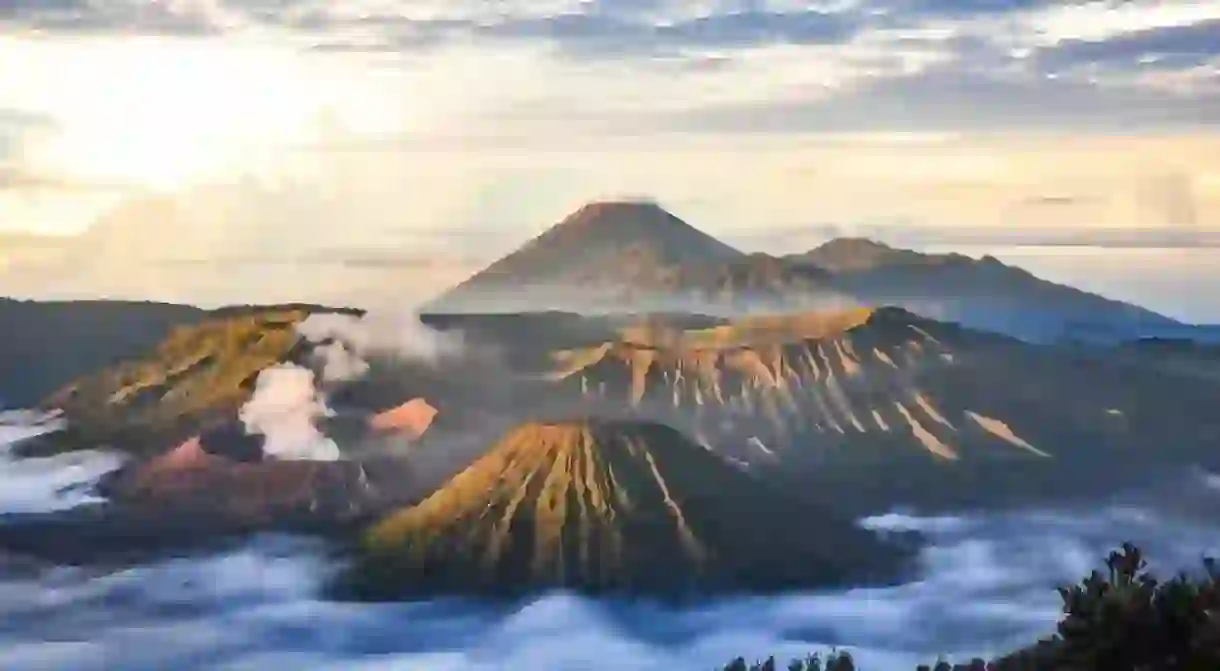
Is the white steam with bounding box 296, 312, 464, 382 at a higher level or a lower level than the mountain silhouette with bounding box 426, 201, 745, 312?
lower

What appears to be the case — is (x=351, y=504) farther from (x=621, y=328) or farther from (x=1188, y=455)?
(x=1188, y=455)

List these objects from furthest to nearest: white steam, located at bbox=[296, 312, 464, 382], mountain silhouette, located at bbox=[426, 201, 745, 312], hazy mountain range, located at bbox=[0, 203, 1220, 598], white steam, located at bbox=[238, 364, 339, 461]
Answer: white steam, located at bbox=[238, 364, 339, 461]
white steam, located at bbox=[296, 312, 464, 382]
hazy mountain range, located at bbox=[0, 203, 1220, 598]
mountain silhouette, located at bbox=[426, 201, 745, 312]

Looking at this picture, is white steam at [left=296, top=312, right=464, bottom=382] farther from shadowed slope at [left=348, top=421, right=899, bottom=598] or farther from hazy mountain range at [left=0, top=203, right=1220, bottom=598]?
shadowed slope at [left=348, top=421, right=899, bottom=598]

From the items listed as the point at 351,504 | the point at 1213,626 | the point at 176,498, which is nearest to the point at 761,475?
the point at 351,504

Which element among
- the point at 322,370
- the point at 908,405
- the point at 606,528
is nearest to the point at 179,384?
the point at 322,370

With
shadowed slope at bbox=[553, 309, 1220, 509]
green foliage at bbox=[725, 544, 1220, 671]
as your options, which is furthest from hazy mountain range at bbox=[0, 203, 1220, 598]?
green foliage at bbox=[725, 544, 1220, 671]

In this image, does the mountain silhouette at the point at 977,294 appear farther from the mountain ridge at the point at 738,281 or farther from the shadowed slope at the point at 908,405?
the shadowed slope at the point at 908,405
